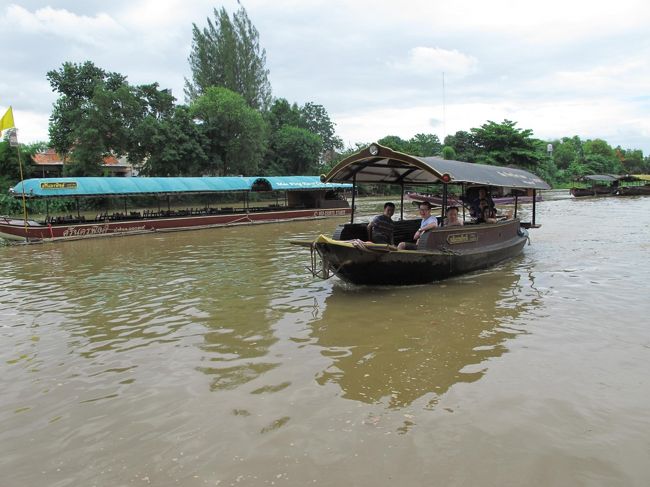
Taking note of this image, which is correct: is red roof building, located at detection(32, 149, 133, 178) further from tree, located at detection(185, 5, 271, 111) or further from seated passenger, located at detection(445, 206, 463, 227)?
seated passenger, located at detection(445, 206, 463, 227)

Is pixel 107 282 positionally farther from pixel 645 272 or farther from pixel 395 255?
pixel 645 272

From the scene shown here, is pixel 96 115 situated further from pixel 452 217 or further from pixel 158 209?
pixel 452 217

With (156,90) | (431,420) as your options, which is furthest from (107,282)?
(156,90)

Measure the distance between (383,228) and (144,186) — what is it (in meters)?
16.2

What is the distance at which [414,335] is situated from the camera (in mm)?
6098

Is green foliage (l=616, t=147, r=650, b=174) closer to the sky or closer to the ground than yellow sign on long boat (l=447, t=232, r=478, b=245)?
closer to the sky

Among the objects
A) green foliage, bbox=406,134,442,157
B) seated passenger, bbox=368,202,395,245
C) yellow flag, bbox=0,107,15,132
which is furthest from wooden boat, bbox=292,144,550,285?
green foliage, bbox=406,134,442,157

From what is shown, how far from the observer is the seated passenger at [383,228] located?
886cm

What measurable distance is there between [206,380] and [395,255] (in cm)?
415

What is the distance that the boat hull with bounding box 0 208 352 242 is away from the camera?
1823cm

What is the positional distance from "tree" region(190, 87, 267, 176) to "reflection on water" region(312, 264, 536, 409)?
1334 inches

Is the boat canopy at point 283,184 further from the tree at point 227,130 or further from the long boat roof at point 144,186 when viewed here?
the tree at point 227,130

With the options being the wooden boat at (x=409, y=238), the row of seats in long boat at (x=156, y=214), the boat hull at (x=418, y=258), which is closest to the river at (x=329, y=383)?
the boat hull at (x=418, y=258)

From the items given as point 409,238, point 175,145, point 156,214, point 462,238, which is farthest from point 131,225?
point 175,145
